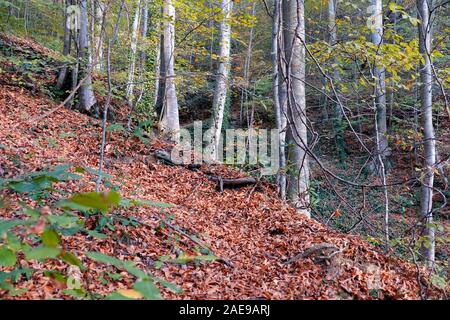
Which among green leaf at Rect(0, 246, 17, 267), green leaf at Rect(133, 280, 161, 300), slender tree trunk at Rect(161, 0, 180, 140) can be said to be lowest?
green leaf at Rect(133, 280, 161, 300)

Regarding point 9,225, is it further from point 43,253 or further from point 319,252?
point 319,252

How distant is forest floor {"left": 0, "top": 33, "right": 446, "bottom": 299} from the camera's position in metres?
2.70

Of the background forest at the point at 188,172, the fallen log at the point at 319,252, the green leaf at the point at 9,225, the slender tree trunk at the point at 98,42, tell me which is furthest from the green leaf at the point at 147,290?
the slender tree trunk at the point at 98,42

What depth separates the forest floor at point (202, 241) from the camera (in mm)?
2695

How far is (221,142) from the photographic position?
12664mm

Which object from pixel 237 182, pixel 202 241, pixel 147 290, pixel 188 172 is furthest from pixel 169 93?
pixel 147 290

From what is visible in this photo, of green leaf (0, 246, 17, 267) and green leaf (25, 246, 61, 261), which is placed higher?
green leaf (25, 246, 61, 261)

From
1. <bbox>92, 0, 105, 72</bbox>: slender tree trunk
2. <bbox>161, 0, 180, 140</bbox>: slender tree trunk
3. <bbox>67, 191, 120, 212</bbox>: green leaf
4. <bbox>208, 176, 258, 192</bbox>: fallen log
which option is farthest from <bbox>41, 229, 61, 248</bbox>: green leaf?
<bbox>161, 0, 180, 140</bbox>: slender tree trunk

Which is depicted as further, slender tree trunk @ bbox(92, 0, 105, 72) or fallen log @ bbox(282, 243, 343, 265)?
slender tree trunk @ bbox(92, 0, 105, 72)

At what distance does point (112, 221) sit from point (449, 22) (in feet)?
50.0

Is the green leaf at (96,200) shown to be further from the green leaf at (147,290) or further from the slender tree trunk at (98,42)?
the slender tree trunk at (98,42)

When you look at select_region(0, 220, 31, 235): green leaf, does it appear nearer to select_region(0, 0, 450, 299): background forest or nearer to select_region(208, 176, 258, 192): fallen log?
select_region(0, 0, 450, 299): background forest

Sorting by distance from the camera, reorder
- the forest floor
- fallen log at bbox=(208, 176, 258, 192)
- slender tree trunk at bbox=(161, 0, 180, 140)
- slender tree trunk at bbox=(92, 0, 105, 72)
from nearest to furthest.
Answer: the forest floor → slender tree trunk at bbox=(92, 0, 105, 72) → fallen log at bbox=(208, 176, 258, 192) → slender tree trunk at bbox=(161, 0, 180, 140)
